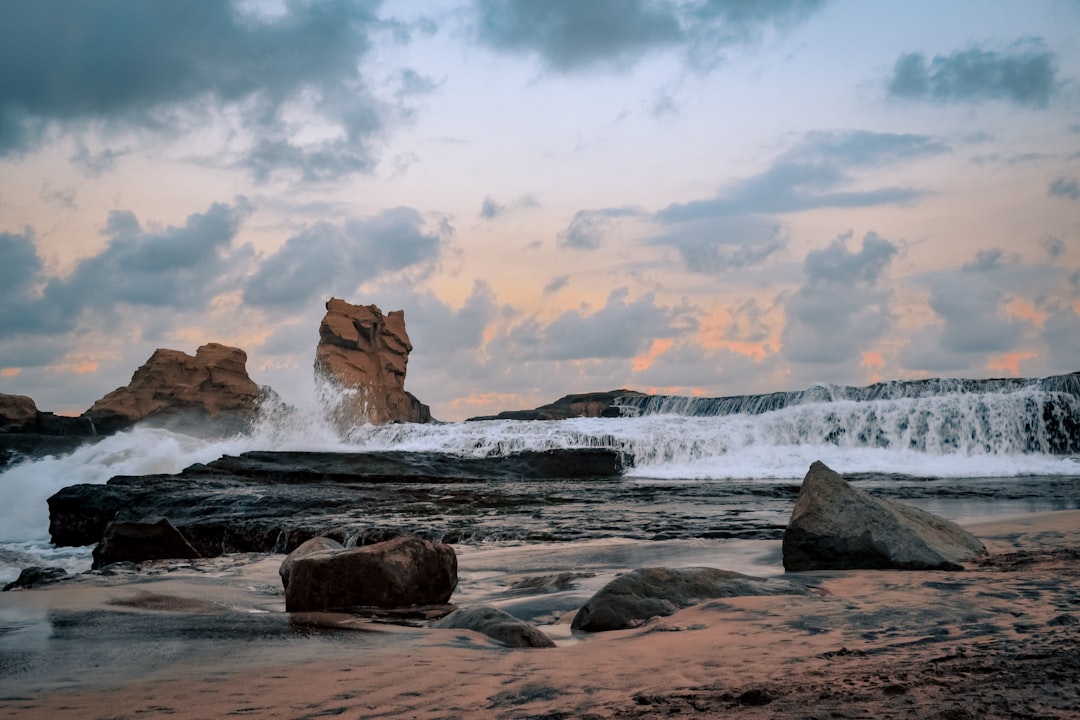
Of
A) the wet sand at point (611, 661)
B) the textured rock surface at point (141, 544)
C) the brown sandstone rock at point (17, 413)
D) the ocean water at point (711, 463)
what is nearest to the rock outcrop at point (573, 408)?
the ocean water at point (711, 463)

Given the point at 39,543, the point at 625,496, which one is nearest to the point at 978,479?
the point at 625,496

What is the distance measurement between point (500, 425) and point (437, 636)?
27.7 meters

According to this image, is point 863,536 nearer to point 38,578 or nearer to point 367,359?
point 38,578

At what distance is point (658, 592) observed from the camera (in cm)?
455

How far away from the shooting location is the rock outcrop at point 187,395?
48531 millimetres

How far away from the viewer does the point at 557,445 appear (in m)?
26.3

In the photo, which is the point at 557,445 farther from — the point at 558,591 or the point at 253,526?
the point at 558,591

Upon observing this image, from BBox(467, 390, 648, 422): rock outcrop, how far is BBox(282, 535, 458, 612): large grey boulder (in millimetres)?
34527

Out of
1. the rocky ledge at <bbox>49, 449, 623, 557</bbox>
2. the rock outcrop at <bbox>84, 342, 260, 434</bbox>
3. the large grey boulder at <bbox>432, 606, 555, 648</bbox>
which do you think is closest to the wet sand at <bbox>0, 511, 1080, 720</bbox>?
the large grey boulder at <bbox>432, 606, 555, 648</bbox>

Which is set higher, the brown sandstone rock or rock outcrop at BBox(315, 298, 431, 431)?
rock outcrop at BBox(315, 298, 431, 431)

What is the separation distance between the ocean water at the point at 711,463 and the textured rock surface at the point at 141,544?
5.67 feet

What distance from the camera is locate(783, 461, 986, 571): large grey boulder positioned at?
5633 millimetres

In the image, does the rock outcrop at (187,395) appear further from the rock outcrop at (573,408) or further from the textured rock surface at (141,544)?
the textured rock surface at (141,544)

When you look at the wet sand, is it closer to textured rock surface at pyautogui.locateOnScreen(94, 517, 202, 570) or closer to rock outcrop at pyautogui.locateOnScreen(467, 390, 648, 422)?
textured rock surface at pyautogui.locateOnScreen(94, 517, 202, 570)
